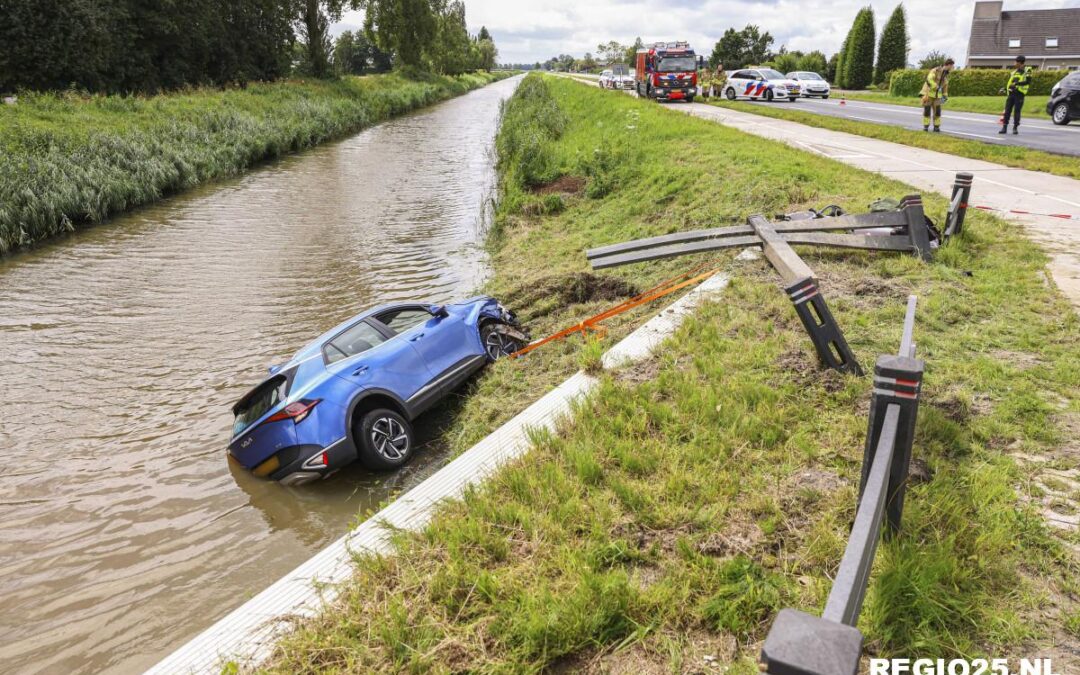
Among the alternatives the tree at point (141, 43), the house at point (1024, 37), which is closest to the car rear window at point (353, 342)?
the tree at point (141, 43)

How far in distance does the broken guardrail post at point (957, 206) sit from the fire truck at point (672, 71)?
27.2 m

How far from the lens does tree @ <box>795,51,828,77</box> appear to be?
55594 millimetres

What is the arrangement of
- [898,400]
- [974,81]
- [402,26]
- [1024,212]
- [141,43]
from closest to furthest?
1. [898,400]
2. [1024,212]
3. [974,81]
4. [141,43]
5. [402,26]

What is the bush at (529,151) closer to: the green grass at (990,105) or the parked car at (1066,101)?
the green grass at (990,105)

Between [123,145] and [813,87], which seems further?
[813,87]

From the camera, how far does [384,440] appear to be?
6316 mm

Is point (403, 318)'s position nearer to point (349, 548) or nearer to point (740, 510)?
point (349, 548)

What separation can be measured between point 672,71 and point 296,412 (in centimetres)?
3200

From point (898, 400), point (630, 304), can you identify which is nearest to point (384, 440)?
point (630, 304)

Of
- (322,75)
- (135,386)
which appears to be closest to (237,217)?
(135,386)

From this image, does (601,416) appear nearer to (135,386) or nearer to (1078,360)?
(1078,360)

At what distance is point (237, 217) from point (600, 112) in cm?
1609

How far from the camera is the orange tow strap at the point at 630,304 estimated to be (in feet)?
25.6

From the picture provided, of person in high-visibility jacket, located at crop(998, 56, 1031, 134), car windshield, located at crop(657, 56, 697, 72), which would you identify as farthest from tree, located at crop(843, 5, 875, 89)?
person in high-visibility jacket, located at crop(998, 56, 1031, 134)
